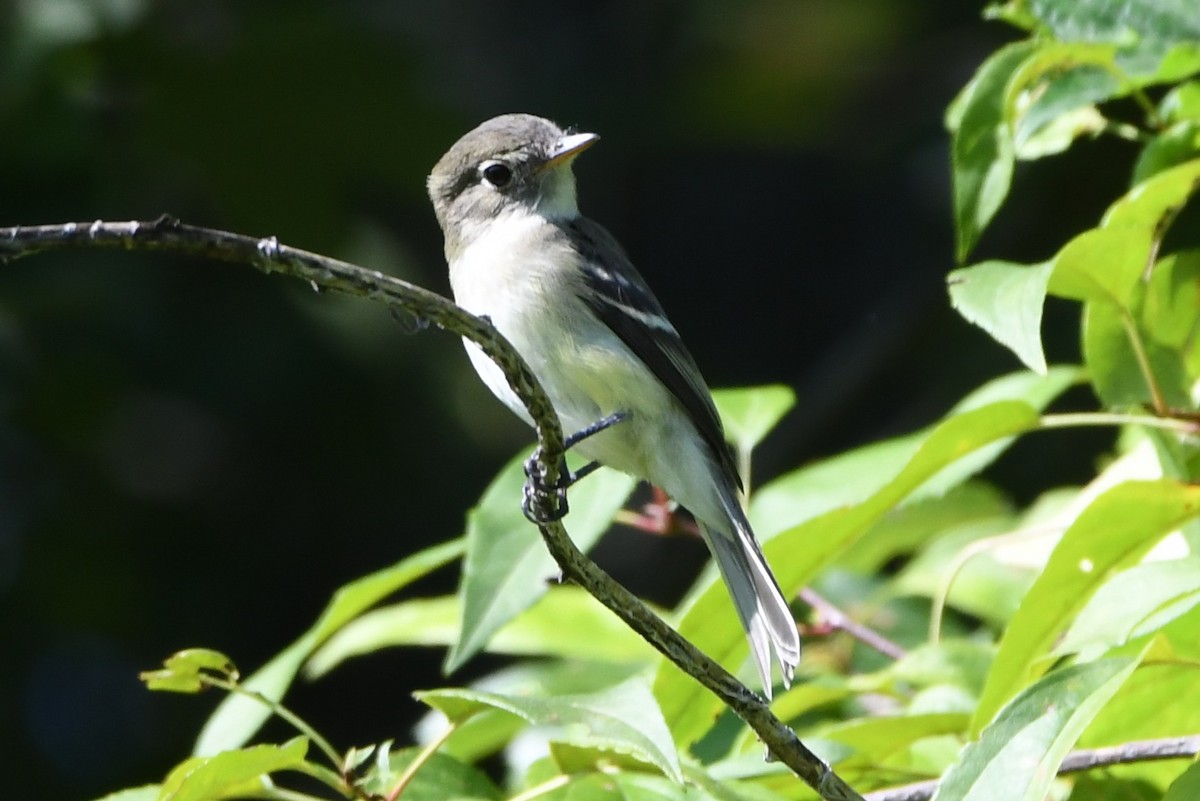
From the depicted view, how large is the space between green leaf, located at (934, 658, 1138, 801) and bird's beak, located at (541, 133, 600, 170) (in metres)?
1.72

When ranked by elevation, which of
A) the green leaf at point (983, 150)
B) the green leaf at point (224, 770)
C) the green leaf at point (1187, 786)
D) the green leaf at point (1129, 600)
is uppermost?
the green leaf at point (983, 150)

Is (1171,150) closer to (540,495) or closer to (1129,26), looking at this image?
(1129,26)

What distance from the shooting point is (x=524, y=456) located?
2.63 metres

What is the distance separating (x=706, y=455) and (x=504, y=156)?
3.16 ft

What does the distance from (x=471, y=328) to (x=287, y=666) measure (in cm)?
98

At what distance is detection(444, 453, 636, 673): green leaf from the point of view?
2391mm

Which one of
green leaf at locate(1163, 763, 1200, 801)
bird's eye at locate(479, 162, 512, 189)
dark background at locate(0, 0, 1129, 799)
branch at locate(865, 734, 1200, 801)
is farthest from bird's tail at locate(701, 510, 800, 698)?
dark background at locate(0, 0, 1129, 799)

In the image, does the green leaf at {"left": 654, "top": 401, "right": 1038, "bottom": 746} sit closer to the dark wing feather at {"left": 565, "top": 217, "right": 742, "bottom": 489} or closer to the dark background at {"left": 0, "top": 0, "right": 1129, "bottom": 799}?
the dark wing feather at {"left": 565, "top": 217, "right": 742, "bottom": 489}

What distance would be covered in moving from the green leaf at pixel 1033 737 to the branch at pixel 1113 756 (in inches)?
8.5


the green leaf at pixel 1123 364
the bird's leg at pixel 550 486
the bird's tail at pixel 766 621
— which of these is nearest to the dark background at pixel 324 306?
the green leaf at pixel 1123 364

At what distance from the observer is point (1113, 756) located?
6.73 feet

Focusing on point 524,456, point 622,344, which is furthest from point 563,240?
point 524,456

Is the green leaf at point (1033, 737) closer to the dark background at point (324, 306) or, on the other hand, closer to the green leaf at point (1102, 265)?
the green leaf at point (1102, 265)

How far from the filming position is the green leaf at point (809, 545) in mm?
2348
